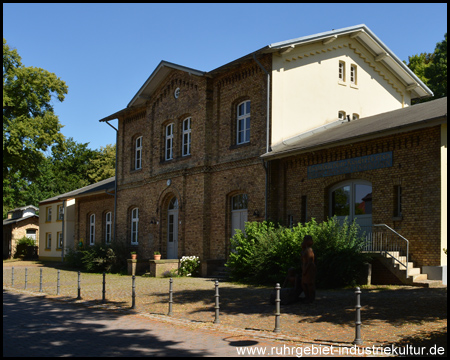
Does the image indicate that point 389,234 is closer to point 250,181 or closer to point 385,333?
point 250,181

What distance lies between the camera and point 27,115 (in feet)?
99.6

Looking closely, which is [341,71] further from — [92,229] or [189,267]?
[92,229]

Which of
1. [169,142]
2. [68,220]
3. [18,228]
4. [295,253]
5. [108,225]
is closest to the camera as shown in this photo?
[295,253]

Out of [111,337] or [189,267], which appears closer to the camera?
[111,337]

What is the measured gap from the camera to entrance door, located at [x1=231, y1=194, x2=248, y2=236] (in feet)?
72.9

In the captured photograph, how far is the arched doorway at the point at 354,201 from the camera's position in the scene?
59.4ft

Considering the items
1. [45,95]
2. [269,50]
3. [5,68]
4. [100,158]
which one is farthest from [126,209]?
[100,158]

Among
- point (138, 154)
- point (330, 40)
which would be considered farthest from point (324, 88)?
point (138, 154)

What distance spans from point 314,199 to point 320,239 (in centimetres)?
373

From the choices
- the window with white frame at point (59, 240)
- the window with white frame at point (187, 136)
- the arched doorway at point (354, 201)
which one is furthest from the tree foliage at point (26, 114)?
the arched doorway at point (354, 201)

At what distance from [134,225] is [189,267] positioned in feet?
28.6

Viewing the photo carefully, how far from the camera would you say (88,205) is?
36.2m

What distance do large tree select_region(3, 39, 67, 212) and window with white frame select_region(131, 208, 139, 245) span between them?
19.3 feet

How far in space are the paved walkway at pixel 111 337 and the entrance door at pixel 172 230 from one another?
13814mm
